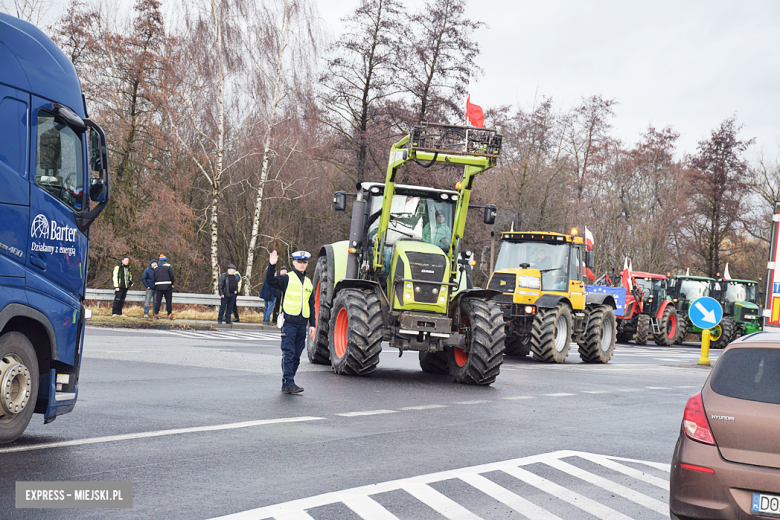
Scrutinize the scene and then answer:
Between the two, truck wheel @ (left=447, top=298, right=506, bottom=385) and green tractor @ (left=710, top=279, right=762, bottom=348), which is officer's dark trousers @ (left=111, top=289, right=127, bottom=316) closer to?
truck wheel @ (left=447, top=298, right=506, bottom=385)

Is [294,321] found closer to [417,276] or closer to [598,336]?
[417,276]

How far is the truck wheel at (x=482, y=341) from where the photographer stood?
43.6 feet

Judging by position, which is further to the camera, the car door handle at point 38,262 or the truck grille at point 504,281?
the truck grille at point 504,281

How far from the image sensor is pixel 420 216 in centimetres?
1491

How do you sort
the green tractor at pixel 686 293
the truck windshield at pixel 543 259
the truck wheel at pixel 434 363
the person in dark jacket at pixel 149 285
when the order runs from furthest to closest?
1. the green tractor at pixel 686 293
2. the person in dark jacket at pixel 149 285
3. the truck windshield at pixel 543 259
4. the truck wheel at pixel 434 363

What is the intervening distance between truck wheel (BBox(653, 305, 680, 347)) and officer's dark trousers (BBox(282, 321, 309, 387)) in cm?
2501

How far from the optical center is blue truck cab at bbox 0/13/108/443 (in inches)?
275

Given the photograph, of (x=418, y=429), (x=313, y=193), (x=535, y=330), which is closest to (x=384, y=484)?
(x=418, y=429)

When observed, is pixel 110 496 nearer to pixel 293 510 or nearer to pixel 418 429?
pixel 293 510

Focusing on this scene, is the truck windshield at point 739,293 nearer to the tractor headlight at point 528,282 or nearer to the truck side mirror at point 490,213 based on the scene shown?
the tractor headlight at point 528,282

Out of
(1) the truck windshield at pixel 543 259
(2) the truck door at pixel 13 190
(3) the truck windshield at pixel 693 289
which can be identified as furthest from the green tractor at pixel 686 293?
(2) the truck door at pixel 13 190

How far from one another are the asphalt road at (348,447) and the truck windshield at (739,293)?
21.6m

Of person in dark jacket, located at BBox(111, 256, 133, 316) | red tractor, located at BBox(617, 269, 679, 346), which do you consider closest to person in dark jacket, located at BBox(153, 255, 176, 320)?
person in dark jacket, located at BBox(111, 256, 133, 316)

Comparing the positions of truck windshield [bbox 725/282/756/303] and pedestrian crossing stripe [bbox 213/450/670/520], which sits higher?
truck windshield [bbox 725/282/756/303]
